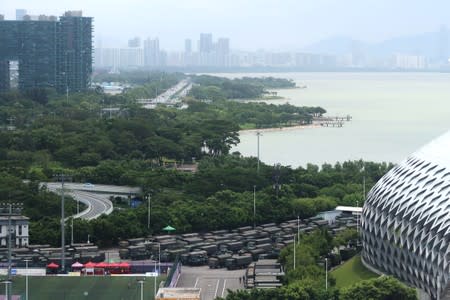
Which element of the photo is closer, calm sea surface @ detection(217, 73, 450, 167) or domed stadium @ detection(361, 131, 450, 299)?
domed stadium @ detection(361, 131, 450, 299)

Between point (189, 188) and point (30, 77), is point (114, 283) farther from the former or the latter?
point (30, 77)

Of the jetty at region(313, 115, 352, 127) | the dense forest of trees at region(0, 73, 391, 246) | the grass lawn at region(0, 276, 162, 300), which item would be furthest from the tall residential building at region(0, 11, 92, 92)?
the grass lawn at region(0, 276, 162, 300)

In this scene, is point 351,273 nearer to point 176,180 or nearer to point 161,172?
point 176,180

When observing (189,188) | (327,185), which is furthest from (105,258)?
(327,185)

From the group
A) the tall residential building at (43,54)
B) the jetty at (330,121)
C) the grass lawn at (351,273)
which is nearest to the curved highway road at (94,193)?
the grass lawn at (351,273)

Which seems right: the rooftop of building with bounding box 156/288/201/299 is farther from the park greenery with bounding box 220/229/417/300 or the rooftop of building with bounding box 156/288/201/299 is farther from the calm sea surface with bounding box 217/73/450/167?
the calm sea surface with bounding box 217/73/450/167

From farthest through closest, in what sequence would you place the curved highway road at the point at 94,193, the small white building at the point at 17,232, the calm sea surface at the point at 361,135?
the calm sea surface at the point at 361,135 < the curved highway road at the point at 94,193 < the small white building at the point at 17,232

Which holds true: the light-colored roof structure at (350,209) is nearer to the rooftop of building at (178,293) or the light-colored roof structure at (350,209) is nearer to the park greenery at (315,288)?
the park greenery at (315,288)
